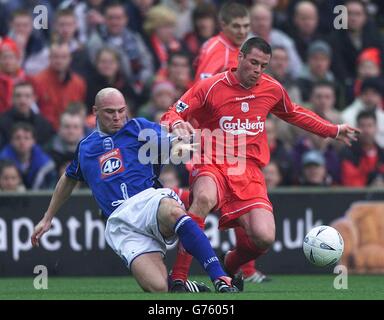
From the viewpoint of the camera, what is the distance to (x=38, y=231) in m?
10.5

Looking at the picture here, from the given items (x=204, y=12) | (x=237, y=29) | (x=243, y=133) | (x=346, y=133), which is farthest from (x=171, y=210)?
(x=204, y=12)

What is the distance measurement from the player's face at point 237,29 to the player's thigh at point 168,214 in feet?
8.82

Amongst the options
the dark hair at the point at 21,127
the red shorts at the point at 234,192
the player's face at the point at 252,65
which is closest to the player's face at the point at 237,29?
the player's face at the point at 252,65

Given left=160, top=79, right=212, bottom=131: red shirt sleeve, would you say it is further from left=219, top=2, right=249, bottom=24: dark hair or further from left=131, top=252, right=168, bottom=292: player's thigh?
left=219, top=2, right=249, bottom=24: dark hair

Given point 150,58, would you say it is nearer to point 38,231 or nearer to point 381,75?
point 381,75

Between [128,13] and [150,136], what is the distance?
6933 mm

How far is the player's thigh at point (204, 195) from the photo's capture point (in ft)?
34.6

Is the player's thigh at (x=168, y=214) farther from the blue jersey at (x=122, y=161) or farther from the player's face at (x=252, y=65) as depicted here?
the player's face at (x=252, y=65)

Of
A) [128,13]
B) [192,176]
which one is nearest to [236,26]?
[192,176]

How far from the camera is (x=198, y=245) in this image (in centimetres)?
969

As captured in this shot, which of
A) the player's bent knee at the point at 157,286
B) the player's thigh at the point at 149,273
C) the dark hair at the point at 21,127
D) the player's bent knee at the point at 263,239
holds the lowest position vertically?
the player's bent knee at the point at 157,286

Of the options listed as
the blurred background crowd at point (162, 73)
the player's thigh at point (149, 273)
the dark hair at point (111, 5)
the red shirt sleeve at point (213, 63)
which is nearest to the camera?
the player's thigh at point (149, 273)

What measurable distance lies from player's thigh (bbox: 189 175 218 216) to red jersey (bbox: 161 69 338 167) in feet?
1.08

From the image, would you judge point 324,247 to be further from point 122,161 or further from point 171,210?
point 122,161
